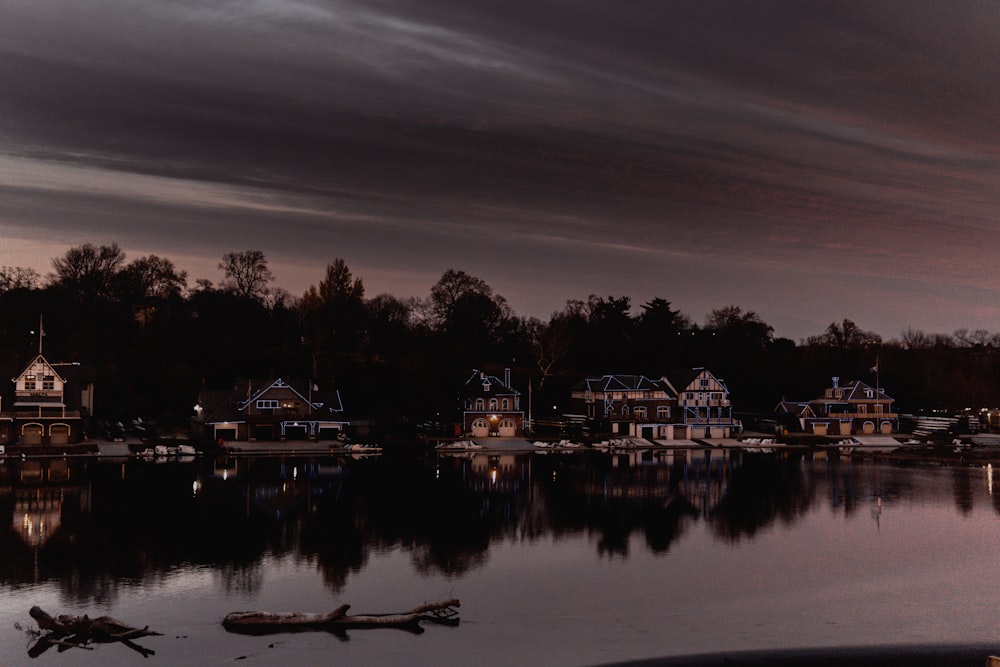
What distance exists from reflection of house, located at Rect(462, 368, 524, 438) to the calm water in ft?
88.7

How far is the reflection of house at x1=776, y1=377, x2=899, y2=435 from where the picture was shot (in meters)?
106

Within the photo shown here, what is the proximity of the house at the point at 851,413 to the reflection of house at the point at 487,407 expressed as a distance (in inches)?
1399

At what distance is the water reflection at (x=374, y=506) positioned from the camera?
36.9 m

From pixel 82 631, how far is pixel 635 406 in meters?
77.4

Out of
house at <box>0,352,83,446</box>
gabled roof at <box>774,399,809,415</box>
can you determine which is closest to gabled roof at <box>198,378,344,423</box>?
house at <box>0,352,83,446</box>

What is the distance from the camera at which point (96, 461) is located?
7031 cm

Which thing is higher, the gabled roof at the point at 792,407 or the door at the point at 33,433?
the gabled roof at the point at 792,407

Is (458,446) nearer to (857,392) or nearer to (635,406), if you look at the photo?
(635,406)

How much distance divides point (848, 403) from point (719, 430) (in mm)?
16426

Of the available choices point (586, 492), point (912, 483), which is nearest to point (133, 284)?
point (586, 492)

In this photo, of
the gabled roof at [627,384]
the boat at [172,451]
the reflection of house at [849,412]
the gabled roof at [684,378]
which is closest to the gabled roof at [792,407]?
the reflection of house at [849,412]

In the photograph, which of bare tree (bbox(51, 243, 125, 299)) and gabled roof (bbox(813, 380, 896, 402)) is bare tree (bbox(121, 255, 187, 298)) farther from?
gabled roof (bbox(813, 380, 896, 402))

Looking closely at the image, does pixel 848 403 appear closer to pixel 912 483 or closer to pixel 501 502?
pixel 912 483

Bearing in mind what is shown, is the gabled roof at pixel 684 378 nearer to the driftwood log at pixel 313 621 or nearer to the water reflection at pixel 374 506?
the water reflection at pixel 374 506
